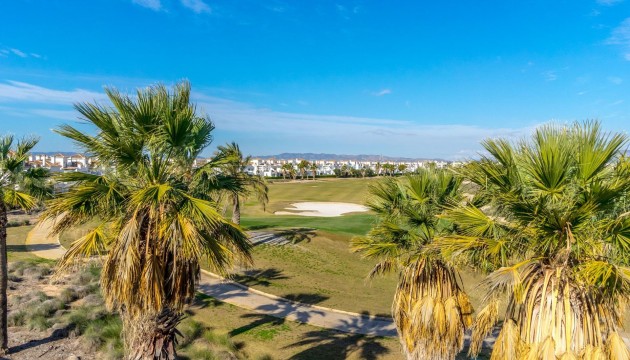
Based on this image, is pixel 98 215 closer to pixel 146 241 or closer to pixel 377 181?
pixel 146 241

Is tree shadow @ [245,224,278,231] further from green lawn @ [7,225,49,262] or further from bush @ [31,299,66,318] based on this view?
bush @ [31,299,66,318]

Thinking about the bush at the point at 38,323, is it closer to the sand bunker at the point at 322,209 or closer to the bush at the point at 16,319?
the bush at the point at 16,319

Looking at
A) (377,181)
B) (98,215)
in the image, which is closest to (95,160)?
(98,215)

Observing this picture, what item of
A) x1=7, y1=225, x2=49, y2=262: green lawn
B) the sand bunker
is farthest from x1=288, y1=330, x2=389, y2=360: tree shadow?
the sand bunker

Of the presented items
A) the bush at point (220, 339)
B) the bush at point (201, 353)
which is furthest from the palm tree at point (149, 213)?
the bush at point (220, 339)

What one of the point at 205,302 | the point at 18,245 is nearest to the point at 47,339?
the point at 205,302

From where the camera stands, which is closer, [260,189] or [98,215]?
[98,215]
